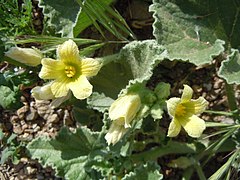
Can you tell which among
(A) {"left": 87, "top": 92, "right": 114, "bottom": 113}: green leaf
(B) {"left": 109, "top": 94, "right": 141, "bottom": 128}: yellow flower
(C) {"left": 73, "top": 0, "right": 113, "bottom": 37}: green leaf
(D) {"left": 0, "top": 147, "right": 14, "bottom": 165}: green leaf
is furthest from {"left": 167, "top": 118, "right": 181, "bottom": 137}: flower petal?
(D) {"left": 0, "top": 147, "right": 14, "bottom": 165}: green leaf

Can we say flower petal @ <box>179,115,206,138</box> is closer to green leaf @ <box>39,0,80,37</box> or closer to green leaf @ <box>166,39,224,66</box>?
green leaf @ <box>166,39,224,66</box>

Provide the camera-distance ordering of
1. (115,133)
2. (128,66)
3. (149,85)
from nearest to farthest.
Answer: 1. (115,133)
2. (128,66)
3. (149,85)

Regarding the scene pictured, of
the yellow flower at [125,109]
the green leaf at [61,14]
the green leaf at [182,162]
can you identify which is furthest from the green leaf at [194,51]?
the green leaf at [182,162]

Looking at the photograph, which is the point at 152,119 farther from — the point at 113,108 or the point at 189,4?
the point at 189,4

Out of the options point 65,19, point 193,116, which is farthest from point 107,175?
point 65,19

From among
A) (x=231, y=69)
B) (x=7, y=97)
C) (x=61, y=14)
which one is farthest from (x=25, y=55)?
(x=231, y=69)

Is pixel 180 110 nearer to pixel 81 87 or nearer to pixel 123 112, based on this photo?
pixel 123 112
